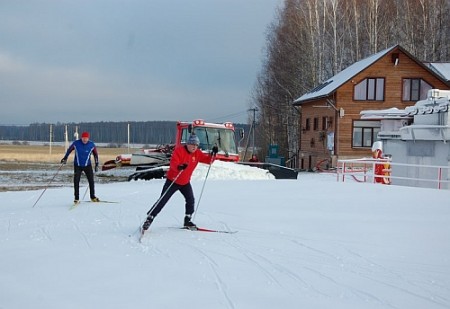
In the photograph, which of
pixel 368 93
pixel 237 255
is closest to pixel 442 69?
pixel 368 93

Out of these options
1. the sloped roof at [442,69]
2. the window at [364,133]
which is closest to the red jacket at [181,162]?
the window at [364,133]

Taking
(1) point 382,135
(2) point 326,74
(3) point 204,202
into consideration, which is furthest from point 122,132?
(3) point 204,202

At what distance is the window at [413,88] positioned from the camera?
37.7 metres

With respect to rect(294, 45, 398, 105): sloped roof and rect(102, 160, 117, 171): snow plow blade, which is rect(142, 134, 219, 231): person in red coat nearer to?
rect(102, 160, 117, 171): snow plow blade

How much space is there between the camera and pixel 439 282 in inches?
241

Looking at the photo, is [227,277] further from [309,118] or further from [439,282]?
[309,118]

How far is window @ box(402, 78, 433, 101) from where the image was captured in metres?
37.7

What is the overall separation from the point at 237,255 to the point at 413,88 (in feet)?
111

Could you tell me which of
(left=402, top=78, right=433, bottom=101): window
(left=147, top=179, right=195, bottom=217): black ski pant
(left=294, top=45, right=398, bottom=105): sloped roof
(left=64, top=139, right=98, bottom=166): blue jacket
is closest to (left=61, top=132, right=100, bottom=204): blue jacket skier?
(left=64, top=139, right=98, bottom=166): blue jacket

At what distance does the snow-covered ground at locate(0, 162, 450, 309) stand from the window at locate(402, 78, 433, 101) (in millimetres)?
26422

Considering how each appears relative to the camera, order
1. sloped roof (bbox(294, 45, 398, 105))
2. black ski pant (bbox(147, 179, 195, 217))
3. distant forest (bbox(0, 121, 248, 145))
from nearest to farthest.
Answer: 1. black ski pant (bbox(147, 179, 195, 217))
2. sloped roof (bbox(294, 45, 398, 105))
3. distant forest (bbox(0, 121, 248, 145))

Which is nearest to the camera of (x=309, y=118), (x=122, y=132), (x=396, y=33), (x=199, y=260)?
(x=199, y=260)

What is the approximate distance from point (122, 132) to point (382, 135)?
125 m

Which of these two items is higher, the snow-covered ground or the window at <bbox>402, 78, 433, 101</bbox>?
the window at <bbox>402, 78, 433, 101</bbox>
